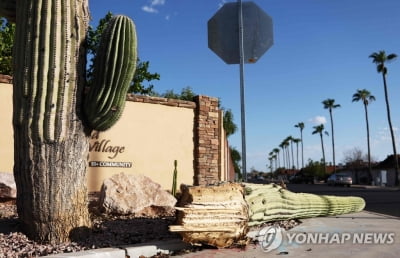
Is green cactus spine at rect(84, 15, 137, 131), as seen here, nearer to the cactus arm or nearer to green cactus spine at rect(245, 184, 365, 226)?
the cactus arm

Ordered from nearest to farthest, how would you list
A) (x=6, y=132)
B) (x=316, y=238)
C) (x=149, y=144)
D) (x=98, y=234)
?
(x=98, y=234)
(x=316, y=238)
(x=6, y=132)
(x=149, y=144)

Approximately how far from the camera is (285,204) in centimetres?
796

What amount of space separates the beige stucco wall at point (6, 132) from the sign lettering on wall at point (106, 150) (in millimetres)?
1750

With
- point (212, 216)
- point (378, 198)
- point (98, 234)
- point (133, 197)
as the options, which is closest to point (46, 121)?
point (98, 234)

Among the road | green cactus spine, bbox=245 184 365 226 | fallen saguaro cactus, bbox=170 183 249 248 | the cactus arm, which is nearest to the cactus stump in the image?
the cactus arm

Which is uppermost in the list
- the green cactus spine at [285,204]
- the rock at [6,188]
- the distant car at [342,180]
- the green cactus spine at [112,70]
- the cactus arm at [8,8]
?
the cactus arm at [8,8]

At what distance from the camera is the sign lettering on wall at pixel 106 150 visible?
10344 millimetres

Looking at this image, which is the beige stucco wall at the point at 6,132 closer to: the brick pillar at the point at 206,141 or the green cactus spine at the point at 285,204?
the brick pillar at the point at 206,141

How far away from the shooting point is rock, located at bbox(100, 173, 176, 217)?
7.76 meters

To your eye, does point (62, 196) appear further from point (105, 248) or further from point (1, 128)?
point (1, 128)

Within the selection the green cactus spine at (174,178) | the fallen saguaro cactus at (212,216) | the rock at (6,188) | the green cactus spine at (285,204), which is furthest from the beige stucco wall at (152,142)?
the fallen saguaro cactus at (212,216)

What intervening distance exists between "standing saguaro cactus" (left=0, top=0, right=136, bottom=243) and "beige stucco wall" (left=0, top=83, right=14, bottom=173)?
12.6 feet

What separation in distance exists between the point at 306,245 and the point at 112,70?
360 cm

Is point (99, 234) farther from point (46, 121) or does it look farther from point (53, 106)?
point (53, 106)
